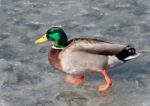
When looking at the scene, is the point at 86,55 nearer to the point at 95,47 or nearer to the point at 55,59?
the point at 95,47

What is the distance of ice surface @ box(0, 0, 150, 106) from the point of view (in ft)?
17.4

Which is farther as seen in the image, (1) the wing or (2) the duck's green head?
(2) the duck's green head

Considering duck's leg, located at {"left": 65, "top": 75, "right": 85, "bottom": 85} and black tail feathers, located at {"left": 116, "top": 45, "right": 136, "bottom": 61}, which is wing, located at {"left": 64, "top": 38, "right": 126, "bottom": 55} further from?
duck's leg, located at {"left": 65, "top": 75, "right": 85, "bottom": 85}

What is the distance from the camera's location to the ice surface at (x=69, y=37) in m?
5.29

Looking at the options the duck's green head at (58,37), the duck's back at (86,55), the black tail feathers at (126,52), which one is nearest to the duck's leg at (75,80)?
the duck's back at (86,55)

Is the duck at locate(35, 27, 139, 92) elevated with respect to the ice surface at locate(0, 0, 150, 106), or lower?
elevated

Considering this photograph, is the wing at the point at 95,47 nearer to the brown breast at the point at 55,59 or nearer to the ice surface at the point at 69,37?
the brown breast at the point at 55,59

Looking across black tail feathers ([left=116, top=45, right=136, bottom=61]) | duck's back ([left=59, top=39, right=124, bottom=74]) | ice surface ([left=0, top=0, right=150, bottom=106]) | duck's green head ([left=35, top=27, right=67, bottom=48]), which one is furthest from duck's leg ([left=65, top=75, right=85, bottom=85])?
black tail feathers ([left=116, top=45, right=136, bottom=61])

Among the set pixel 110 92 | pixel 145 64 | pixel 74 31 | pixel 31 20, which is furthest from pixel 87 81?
pixel 31 20

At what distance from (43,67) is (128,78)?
3.40ft

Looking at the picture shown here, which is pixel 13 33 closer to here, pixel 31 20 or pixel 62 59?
pixel 31 20

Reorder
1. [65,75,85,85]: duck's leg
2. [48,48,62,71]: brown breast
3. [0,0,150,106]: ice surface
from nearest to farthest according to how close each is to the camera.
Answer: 1. [0,0,150,106]: ice surface
2. [48,48,62,71]: brown breast
3. [65,75,85,85]: duck's leg

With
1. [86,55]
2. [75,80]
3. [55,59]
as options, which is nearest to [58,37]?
[55,59]

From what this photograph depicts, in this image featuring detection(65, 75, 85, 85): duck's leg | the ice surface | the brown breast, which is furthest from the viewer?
detection(65, 75, 85, 85): duck's leg
